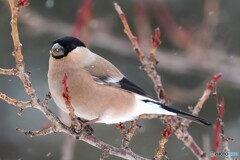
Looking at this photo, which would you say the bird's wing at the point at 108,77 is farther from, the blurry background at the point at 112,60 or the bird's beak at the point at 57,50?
the blurry background at the point at 112,60

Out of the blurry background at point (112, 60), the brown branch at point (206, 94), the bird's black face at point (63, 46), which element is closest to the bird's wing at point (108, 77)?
the bird's black face at point (63, 46)

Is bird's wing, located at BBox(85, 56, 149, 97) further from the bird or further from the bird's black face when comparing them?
the bird's black face

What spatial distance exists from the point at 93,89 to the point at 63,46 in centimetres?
Answer: 25

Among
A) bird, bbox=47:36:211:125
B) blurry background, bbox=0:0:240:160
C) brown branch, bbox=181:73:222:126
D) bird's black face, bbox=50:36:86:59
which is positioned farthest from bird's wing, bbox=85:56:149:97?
blurry background, bbox=0:0:240:160

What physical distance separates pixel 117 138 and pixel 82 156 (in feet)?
1.16

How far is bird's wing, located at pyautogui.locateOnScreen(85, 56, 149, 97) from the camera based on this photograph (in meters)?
2.35

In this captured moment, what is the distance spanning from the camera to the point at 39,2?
502cm

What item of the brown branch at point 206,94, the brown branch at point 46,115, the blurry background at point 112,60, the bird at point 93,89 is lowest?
the brown branch at point 46,115

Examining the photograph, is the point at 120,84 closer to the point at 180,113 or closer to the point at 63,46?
the point at 63,46

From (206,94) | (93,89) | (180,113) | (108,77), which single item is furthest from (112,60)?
(206,94)

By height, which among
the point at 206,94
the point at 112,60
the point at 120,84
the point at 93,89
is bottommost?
the point at 206,94

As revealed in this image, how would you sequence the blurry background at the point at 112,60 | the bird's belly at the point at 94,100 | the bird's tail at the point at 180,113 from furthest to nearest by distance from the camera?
the blurry background at the point at 112,60, the bird's belly at the point at 94,100, the bird's tail at the point at 180,113

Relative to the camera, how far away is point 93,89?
227 centimetres

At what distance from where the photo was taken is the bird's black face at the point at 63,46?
2.33m
